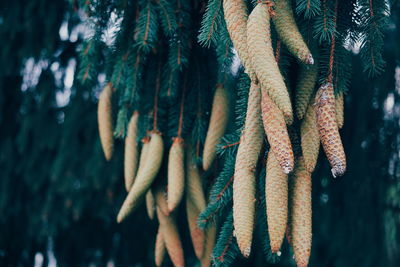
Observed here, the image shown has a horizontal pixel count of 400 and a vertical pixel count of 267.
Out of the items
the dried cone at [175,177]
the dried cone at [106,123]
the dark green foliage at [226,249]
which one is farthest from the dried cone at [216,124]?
the dried cone at [106,123]

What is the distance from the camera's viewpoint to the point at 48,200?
2.51m

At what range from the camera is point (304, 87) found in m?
0.95

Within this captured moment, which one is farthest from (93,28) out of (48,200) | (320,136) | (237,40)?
(48,200)

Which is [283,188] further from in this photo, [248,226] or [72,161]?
[72,161]

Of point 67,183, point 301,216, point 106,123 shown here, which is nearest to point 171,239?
point 106,123

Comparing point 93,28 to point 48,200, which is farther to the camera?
point 48,200

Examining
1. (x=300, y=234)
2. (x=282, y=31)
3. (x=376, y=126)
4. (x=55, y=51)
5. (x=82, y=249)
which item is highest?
(x=55, y=51)

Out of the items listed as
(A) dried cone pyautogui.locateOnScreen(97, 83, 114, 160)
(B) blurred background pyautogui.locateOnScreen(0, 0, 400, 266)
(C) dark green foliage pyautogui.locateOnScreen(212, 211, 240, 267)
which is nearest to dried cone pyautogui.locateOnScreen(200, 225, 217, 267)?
(C) dark green foliage pyautogui.locateOnScreen(212, 211, 240, 267)

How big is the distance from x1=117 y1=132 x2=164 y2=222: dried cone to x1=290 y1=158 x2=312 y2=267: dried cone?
397 mm

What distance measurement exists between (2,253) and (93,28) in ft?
5.70

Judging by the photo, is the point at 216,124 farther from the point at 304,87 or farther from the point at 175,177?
the point at 304,87

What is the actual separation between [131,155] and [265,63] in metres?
0.62

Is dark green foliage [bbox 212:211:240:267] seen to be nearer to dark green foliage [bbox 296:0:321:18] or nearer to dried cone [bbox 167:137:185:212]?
dried cone [bbox 167:137:185:212]

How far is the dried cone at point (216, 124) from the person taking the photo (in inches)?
46.8
